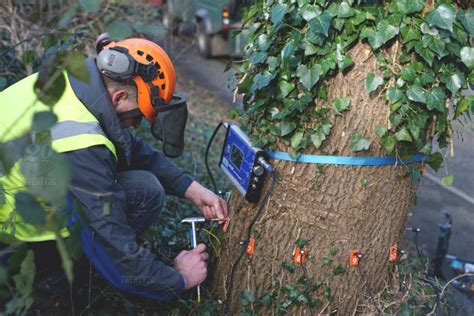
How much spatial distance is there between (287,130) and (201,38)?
10322 mm

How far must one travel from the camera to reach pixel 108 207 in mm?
1834

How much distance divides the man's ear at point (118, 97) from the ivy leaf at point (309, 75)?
0.83 metres

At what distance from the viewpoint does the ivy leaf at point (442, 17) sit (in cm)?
248

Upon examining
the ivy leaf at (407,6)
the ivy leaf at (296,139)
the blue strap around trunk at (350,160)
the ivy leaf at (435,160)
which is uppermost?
the ivy leaf at (407,6)

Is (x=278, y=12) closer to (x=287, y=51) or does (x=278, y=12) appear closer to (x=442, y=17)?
(x=287, y=51)

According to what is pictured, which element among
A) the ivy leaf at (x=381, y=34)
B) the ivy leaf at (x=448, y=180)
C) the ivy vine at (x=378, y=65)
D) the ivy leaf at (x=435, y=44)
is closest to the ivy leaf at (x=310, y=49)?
the ivy vine at (x=378, y=65)

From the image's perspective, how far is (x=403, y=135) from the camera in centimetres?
264

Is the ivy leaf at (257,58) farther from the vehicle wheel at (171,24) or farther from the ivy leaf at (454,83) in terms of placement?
the ivy leaf at (454,83)

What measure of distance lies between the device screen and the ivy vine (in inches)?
10.7

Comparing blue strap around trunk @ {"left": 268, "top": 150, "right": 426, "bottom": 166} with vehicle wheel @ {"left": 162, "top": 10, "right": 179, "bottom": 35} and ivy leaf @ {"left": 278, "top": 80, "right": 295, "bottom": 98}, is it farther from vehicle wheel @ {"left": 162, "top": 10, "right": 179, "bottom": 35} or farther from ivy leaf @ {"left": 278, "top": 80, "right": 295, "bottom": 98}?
vehicle wheel @ {"left": 162, "top": 10, "right": 179, "bottom": 35}

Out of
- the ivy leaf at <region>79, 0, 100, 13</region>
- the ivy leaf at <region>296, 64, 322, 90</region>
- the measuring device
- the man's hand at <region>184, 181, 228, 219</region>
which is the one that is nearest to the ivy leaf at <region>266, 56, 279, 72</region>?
the ivy leaf at <region>296, 64, 322, 90</region>

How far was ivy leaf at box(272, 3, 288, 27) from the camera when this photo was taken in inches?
104

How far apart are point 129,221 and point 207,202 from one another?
415 mm

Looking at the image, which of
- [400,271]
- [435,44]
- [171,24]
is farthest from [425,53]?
[171,24]
